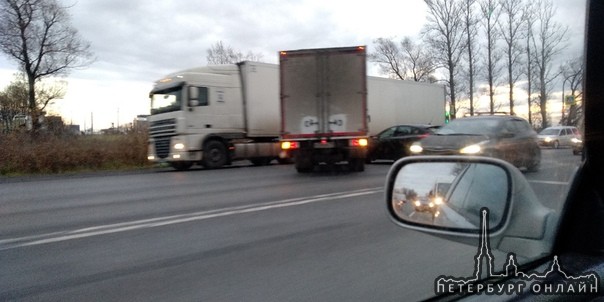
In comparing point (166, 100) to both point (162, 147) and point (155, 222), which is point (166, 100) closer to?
point (162, 147)

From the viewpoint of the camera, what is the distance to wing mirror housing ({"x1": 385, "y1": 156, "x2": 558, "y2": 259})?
7.26 ft

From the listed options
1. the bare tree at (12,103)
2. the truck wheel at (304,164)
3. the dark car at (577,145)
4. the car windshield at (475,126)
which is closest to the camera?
the dark car at (577,145)

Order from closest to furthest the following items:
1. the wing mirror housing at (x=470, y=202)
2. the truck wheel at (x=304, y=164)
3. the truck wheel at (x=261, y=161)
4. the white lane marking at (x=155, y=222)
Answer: the wing mirror housing at (x=470, y=202)
the white lane marking at (x=155, y=222)
the truck wheel at (x=304, y=164)
the truck wheel at (x=261, y=161)

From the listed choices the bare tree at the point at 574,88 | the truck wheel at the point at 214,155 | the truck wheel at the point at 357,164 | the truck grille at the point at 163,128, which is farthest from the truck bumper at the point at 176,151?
the bare tree at the point at 574,88

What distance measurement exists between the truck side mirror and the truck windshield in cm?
40

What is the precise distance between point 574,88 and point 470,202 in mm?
726

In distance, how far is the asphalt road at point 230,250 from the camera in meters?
3.82

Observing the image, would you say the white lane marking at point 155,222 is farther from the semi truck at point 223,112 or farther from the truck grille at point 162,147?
the truck grille at point 162,147

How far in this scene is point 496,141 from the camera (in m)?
2.54

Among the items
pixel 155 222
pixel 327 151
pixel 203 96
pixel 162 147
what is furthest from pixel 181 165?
pixel 155 222

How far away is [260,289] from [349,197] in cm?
531

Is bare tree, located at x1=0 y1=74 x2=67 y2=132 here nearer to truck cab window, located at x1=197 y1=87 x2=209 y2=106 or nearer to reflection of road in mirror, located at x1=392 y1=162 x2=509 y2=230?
truck cab window, located at x1=197 y1=87 x2=209 y2=106

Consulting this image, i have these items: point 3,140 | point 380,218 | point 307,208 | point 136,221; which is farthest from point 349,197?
point 3,140

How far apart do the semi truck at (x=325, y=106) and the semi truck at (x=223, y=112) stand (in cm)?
269
